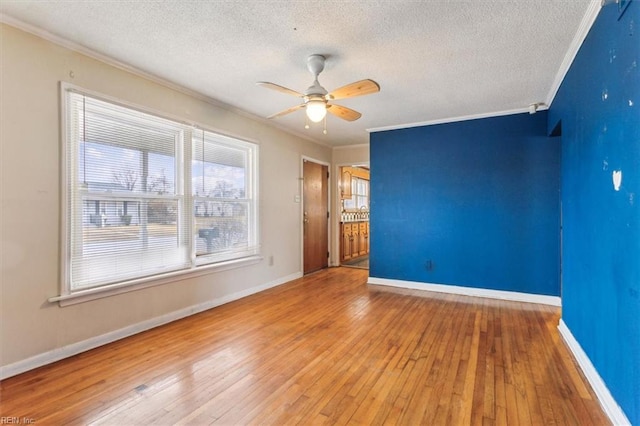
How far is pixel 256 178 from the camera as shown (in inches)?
180

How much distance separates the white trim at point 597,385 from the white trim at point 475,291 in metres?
1.30

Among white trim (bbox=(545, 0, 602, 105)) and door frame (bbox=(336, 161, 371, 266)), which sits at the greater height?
white trim (bbox=(545, 0, 602, 105))

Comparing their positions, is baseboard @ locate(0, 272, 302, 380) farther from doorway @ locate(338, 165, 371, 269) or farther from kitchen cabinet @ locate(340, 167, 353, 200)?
kitchen cabinet @ locate(340, 167, 353, 200)

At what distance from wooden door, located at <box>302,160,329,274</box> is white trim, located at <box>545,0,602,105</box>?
372cm

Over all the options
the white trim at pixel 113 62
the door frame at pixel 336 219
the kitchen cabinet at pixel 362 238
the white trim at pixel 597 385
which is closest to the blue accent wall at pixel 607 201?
the white trim at pixel 597 385

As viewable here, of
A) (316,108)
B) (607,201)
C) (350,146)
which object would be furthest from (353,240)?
(607,201)

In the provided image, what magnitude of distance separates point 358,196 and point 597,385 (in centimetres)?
636

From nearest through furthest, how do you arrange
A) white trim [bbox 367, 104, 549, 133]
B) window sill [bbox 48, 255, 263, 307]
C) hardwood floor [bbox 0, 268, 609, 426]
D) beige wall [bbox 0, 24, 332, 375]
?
1. hardwood floor [bbox 0, 268, 609, 426]
2. beige wall [bbox 0, 24, 332, 375]
3. window sill [bbox 48, 255, 263, 307]
4. white trim [bbox 367, 104, 549, 133]

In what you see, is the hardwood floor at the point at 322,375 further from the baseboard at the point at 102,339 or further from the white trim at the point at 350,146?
the white trim at the point at 350,146

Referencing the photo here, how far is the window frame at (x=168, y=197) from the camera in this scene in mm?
2539

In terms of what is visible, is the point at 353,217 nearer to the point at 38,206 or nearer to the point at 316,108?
the point at 316,108

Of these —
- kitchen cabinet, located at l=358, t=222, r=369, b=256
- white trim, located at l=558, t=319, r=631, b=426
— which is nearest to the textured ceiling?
white trim, located at l=558, t=319, r=631, b=426

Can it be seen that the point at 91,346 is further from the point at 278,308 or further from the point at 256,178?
the point at 256,178

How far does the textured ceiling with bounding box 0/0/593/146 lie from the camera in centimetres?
210
